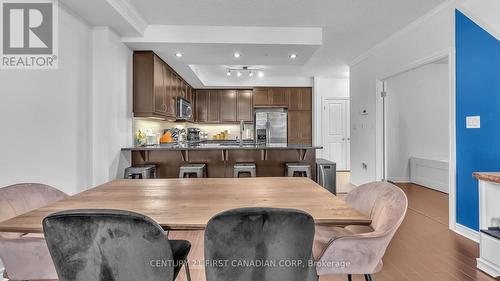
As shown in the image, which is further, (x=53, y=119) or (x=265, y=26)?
(x=265, y=26)

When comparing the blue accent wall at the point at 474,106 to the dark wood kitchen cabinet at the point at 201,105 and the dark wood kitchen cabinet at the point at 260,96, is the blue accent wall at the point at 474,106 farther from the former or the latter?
the dark wood kitchen cabinet at the point at 201,105

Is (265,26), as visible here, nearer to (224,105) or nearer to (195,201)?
(195,201)

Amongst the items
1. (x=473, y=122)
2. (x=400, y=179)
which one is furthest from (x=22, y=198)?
(x=400, y=179)

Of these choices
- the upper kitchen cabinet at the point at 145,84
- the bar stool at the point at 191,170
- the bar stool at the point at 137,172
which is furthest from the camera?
the upper kitchen cabinet at the point at 145,84

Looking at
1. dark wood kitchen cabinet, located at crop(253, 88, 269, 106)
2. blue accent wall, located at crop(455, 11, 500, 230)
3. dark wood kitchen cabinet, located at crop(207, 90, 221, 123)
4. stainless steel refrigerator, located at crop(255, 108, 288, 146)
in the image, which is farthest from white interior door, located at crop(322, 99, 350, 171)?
blue accent wall, located at crop(455, 11, 500, 230)

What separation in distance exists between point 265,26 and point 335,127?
407 centimetres

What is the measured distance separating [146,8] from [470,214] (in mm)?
4185

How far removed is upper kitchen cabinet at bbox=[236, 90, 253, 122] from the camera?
22.7ft

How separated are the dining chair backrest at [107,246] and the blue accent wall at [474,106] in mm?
3023

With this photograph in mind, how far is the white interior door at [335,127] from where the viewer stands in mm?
6676

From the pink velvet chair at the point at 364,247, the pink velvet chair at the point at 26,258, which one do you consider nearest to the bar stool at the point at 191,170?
the pink velvet chair at the point at 26,258

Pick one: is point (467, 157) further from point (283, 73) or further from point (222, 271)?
point (283, 73)

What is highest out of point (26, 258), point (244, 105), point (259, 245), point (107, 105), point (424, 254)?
point (244, 105)

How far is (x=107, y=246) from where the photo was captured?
82cm
